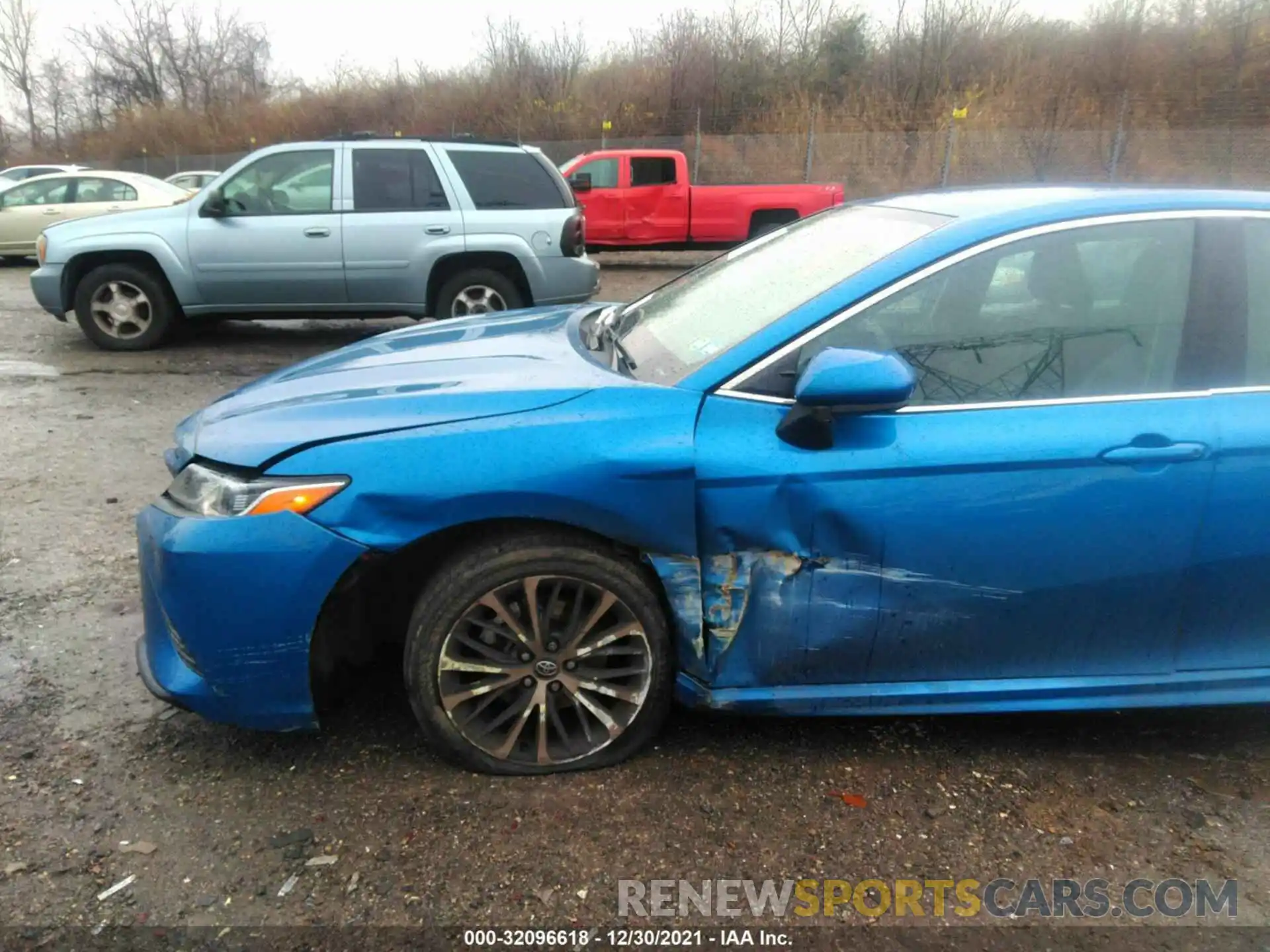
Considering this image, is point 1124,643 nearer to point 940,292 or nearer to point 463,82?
point 940,292

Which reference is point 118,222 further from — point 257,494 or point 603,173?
point 603,173

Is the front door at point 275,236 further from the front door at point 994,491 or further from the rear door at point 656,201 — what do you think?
the rear door at point 656,201

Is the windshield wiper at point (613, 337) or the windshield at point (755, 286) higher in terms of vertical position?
the windshield at point (755, 286)

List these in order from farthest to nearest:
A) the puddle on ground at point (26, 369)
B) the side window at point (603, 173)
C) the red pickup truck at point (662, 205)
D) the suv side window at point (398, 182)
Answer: the side window at point (603, 173), the red pickup truck at point (662, 205), the suv side window at point (398, 182), the puddle on ground at point (26, 369)

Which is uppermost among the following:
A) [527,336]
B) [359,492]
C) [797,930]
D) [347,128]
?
[347,128]

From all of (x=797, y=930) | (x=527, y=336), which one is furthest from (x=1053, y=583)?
(x=527, y=336)

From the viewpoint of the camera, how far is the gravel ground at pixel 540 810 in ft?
6.98

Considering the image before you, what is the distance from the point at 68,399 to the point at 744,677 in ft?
19.9

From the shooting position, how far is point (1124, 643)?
8.01ft

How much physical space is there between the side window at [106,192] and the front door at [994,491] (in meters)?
14.6

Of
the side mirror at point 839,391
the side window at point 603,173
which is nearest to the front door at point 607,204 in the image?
the side window at point 603,173

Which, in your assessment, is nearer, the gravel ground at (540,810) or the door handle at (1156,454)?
the gravel ground at (540,810)

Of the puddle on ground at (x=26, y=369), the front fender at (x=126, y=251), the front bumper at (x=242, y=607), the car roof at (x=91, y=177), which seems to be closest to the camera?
the front bumper at (x=242, y=607)

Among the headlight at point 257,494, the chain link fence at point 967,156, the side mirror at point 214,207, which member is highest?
the chain link fence at point 967,156
